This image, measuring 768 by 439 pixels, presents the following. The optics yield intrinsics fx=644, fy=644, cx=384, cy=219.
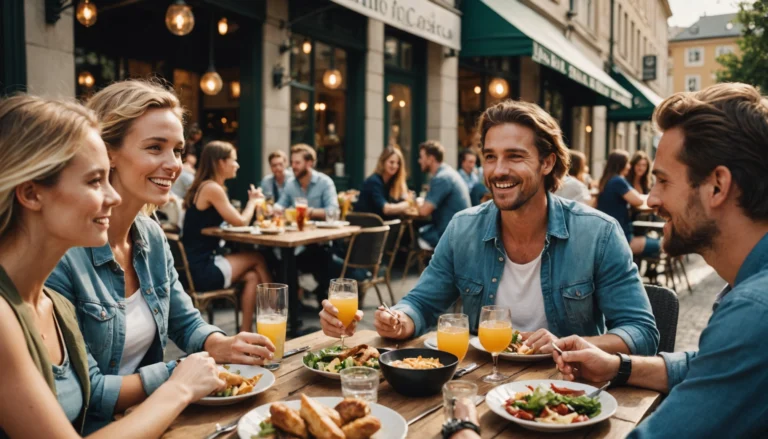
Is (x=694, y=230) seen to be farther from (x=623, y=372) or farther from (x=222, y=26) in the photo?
(x=222, y=26)

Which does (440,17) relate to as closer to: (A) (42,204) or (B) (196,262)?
(B) (196,262)

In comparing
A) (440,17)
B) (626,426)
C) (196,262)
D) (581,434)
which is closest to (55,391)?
(581,434)

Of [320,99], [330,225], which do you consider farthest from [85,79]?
[330,225]

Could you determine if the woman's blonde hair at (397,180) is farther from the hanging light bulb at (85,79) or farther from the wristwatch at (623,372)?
the wristwatch at (623,372)

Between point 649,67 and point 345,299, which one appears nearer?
point 345,299

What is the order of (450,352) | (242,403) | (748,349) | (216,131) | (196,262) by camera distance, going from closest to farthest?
(748,349) → (242,403) → (450,352) → (196,262) → (216,131)

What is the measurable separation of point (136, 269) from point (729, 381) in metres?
1.95

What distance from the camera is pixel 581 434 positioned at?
1.68 meters

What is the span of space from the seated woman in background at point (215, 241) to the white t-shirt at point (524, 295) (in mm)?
3345

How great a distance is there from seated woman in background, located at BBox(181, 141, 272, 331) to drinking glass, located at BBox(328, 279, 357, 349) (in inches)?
128

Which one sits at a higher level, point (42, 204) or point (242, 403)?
point (42, 204)

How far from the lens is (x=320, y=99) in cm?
1011

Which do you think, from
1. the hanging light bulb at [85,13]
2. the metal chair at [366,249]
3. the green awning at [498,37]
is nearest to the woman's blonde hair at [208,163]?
the metal chair at [366,249]

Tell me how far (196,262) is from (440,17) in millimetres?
6555
